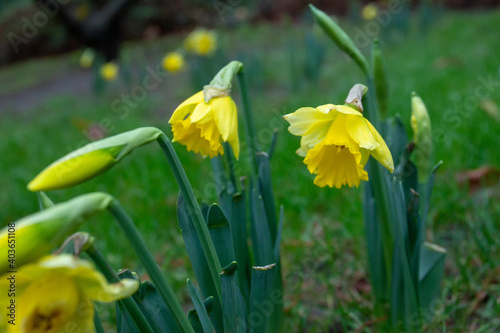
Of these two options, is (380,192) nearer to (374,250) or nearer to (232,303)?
(374,250)

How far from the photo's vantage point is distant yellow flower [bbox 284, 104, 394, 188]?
2.60 ft

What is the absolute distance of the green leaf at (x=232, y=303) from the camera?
799 millimetres

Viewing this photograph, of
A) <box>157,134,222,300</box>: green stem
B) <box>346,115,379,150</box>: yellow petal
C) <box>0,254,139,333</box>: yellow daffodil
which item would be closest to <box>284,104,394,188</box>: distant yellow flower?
<box>346,115,379,150</box>: yellow petal

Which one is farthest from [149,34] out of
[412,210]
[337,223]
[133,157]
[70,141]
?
[412,210]

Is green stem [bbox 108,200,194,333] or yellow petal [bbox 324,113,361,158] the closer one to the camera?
green stem [bbox 108,200,194,333]

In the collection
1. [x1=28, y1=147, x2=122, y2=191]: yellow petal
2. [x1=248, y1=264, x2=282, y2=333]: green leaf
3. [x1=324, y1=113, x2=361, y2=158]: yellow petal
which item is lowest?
[x1=248, y1=264, x2=282, y2=333]: green leaf

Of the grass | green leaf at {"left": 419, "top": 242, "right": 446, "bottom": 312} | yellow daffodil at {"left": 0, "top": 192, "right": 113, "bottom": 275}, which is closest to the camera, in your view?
yellow daffodil at {"left": 0, "top": 192, "right": 113, "bottom": 275}

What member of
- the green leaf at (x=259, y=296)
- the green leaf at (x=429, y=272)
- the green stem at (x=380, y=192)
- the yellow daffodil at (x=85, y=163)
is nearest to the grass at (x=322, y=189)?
the green leaf at (x=429, y=272)

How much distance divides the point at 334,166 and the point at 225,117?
228 millimetres

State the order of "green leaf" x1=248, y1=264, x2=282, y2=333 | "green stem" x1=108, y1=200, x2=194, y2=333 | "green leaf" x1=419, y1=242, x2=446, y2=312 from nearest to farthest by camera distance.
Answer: "green stem" x1=108, y1=200, x2=194, y2=333 < "green leaf" x1=248, y1=264, x2=282, y2=333 < "green leaf" x1=419, y1=242, x2=446, y2=312

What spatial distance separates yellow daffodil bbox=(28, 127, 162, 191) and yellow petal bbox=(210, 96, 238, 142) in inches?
6.9

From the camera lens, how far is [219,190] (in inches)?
42.6

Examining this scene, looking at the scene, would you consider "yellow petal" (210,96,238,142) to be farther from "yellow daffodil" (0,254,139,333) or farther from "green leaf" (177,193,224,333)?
"yellow daffodil" (0,254,139,333)

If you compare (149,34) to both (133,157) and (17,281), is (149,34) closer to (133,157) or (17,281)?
(133,157)
